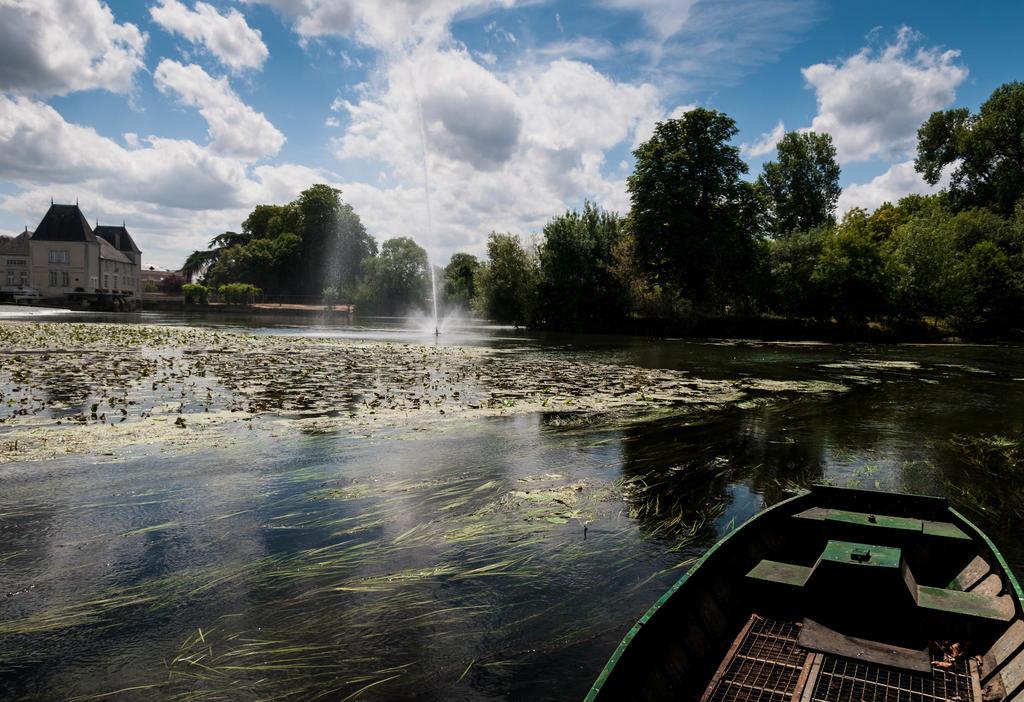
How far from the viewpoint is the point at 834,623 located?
12.5ft

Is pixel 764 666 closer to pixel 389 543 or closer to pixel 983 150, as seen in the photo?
pixel 389 543

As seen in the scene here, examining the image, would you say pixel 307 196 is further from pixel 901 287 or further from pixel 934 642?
pixel 934 642

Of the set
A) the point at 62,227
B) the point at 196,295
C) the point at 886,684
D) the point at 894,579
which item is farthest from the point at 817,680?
the point at 62,227

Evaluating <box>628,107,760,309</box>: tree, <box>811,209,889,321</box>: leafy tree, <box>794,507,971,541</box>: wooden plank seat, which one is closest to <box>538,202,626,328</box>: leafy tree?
<box>628,107,760,309</box>: tree

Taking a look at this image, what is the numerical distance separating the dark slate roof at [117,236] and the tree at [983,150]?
368ft

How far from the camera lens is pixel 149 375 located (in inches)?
595

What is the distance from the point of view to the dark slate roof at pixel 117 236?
100 m

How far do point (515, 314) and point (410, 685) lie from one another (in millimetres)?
48682

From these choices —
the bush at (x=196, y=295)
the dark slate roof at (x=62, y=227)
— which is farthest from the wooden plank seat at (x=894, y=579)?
the dark slate roof at (x=62, y=227)

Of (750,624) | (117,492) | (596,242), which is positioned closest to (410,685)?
(750,624)

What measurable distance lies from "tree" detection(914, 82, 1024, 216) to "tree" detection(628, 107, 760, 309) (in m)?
26.3

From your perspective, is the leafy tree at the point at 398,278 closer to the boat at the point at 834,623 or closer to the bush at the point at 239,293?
the bush at the point at 239,293

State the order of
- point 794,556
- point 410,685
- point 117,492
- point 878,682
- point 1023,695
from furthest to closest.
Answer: point 117,492, point 794,556, point 410,685, point 878,682, point 1023,695

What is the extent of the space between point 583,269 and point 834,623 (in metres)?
42.3
